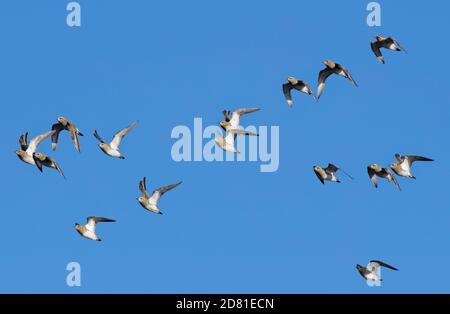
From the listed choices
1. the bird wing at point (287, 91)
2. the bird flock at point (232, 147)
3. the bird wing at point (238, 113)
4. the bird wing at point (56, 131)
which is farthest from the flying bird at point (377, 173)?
the bird wing at point (56, 131)

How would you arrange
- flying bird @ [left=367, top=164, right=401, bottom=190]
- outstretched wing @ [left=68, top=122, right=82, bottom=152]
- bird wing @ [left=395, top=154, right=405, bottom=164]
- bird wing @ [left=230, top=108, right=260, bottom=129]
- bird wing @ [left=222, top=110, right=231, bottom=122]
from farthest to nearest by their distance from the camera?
bird wing @ [left=222, top=110, right=231, bottom=122] → bird wing @ [left=230, top=108, right=260, bottom=129] → bird wing @ [left=395, top=154, right=405, bottom=164] → flying bird @ [left=367, top=164, right=401, bottom=190] → outstretched wing @ [left=68, top=122, right=82, bottom=152]

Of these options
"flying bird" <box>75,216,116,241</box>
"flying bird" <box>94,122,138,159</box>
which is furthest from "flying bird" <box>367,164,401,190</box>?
"flying bird" <box>75,216,116,241</box>

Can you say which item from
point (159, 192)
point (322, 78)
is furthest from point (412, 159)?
point (159, 192)

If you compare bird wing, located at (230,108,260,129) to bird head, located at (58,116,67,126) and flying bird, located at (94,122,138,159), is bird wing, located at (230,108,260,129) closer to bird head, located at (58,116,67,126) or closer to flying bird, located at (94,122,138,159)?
flying bird, located at (94,122,138,159)

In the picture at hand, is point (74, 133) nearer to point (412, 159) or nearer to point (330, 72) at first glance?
point (330, 72)

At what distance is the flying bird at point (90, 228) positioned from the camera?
157 ft

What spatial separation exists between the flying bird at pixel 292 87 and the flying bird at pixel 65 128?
27.2 feet

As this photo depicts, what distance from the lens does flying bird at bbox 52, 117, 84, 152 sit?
47.9 metres

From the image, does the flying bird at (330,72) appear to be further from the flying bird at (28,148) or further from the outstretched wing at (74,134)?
the flying bird at (28,148)
